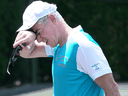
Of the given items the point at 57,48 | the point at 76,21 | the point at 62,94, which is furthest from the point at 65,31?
the point at 76,21

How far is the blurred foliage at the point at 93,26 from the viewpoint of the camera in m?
8.00

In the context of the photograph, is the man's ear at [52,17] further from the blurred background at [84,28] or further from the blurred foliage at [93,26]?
the blurred foliage at [93,26]

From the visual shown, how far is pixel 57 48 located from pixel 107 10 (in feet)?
23.6

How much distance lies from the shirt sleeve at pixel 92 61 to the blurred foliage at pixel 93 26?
6269mm

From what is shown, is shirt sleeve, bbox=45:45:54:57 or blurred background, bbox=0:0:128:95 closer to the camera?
shirt sleeve, bbox=45:45:54:57

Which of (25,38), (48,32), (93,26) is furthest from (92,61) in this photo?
(93,26)

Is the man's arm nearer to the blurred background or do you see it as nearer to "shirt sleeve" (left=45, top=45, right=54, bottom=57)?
"shirt sleeve" (left=45, top=45, right=54, bottom=57)

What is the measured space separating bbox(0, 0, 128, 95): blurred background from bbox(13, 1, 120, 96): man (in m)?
5.69

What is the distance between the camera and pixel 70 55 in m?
1.99

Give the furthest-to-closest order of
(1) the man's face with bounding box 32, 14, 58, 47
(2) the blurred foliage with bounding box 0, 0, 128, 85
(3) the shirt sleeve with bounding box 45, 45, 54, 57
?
(2) the blurred foliage with bounding box 0, 0, 128, 85
(3) the shirt sleeve with bounding box 45, 45, 54, 57
(1) the man's face with bounding box 32, 14, 58, 47

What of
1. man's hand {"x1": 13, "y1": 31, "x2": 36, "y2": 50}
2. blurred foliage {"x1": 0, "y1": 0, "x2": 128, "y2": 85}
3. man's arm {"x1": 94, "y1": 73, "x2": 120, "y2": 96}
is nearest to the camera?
man's arm {"x1": 94, "y1": 73, "x2": 120, "y2": 96}

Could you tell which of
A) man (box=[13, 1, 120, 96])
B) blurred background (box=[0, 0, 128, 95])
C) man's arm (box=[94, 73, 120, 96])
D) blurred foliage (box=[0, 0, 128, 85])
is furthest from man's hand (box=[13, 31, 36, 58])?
blurred foliage (box=[0, 0, 128, 85])

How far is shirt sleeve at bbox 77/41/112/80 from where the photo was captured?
72.3 inches

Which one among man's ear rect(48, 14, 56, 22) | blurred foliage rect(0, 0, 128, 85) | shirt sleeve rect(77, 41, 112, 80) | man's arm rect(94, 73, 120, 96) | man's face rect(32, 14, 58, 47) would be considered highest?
man's ear rect(48, 14, 56, 22)
